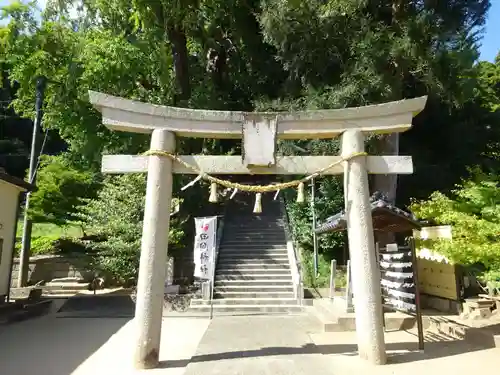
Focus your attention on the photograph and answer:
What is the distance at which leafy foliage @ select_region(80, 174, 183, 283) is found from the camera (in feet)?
44.1

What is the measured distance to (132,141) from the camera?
16812 mm

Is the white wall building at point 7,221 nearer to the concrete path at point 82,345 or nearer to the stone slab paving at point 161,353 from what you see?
the concrete path at point 82,345

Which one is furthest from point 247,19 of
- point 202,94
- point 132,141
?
point 132,141

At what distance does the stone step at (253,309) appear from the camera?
40.2 feet

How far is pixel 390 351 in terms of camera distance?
273 inches

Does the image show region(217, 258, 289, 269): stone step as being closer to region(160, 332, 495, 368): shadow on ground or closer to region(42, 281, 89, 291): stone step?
region(42, 281, 89, 291): stone step

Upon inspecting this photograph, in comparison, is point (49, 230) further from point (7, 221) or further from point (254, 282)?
point (254, 282)

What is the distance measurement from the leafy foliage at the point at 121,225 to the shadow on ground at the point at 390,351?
7.53 m

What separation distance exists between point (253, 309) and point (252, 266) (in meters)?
2.76

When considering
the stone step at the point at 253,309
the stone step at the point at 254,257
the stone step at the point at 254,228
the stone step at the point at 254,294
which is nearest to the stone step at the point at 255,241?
the stone step at the point at 254,228

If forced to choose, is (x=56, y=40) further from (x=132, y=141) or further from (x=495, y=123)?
(x=495, y=123)

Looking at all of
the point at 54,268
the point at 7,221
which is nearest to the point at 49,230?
the point at 54,268

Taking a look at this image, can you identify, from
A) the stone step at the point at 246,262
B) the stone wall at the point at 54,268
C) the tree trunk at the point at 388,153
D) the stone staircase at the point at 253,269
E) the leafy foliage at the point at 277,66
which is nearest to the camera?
the leafy foliage at the point at 277,66

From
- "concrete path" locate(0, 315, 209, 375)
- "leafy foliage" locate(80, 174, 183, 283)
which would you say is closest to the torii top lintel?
"concrete path" locate(0, 315, 209, 375)
